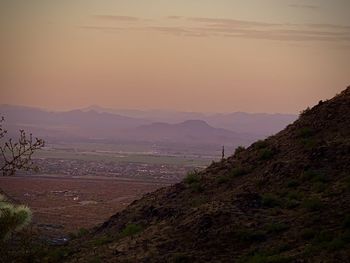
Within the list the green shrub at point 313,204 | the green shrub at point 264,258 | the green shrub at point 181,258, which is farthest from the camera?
the green shrub at point 313,204

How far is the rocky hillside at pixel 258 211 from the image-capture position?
16.4 m

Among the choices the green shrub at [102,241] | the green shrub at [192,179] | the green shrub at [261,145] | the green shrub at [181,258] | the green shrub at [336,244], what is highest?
the green shrub at [261,145]

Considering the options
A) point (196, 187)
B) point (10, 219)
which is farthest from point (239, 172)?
point (10, 219)

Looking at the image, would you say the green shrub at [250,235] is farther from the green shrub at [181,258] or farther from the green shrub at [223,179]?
the green shrub at [223,179]

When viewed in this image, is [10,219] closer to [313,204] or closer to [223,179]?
[313,204]

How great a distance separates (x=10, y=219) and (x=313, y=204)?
8.20 m

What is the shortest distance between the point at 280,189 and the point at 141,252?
16.0 feet

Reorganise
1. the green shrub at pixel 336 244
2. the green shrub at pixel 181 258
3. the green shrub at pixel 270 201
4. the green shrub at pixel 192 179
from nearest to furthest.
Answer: the green shrub at pixel 336 244 < the green shrub at pixel 181 258 < the green shrub at pixel 270 201 < the green shrub at pixel 192 179

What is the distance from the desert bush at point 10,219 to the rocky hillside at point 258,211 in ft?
14.1

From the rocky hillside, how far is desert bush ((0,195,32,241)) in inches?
169

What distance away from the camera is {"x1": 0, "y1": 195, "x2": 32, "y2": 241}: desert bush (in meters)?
14.8

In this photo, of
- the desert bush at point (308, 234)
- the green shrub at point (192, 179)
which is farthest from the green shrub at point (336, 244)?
the green shrub at point (192, 179)

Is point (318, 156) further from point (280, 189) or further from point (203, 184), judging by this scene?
point (203, 184)

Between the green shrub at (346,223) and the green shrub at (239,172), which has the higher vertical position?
the green shrub at (239,172)
